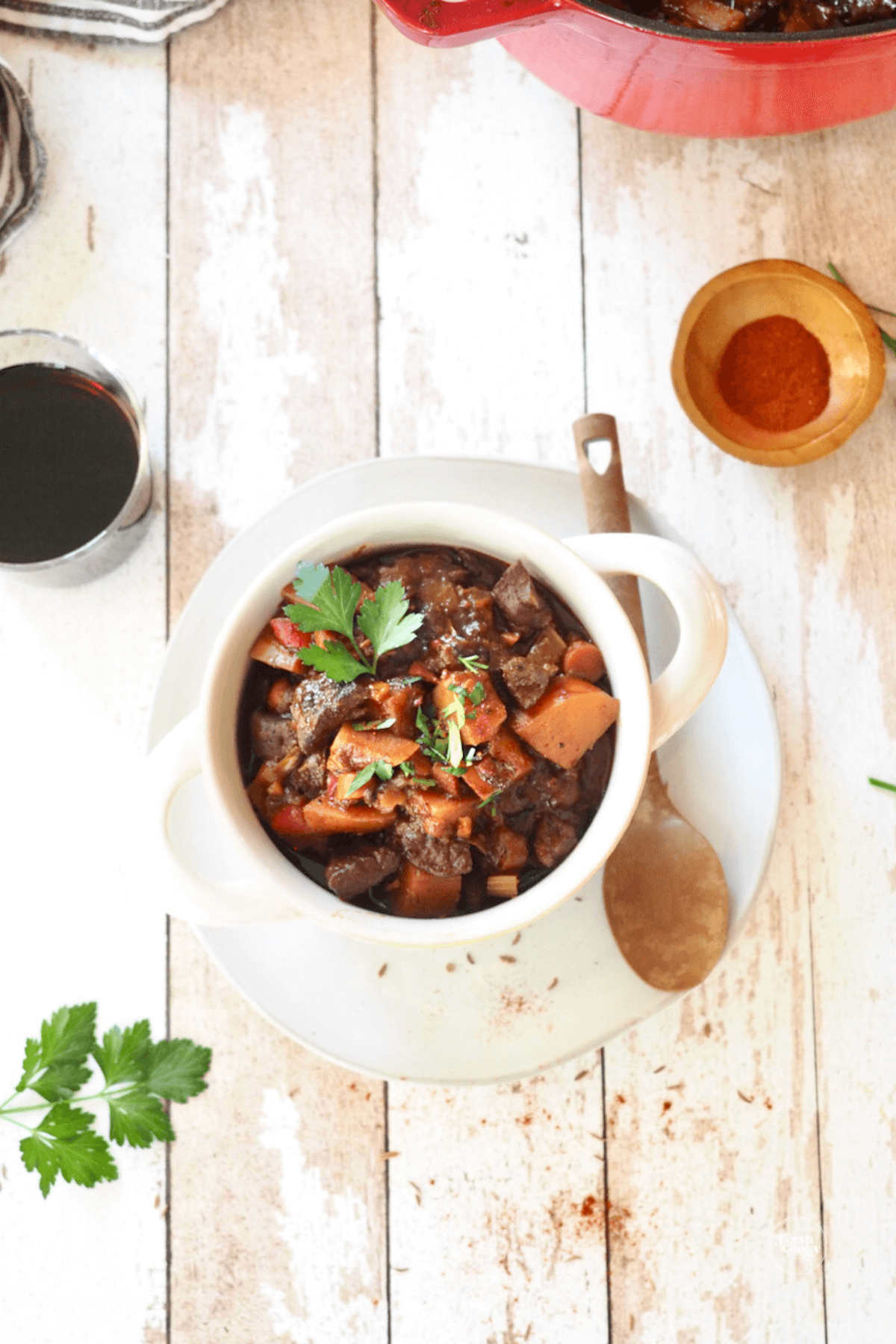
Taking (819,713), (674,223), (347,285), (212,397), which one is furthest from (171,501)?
Result: (819,713)

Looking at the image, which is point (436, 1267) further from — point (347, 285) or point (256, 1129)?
point (347, 285)

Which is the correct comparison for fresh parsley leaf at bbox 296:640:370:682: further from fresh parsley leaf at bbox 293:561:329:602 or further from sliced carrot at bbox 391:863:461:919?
sliced carrot at bbox 391:863:461:919

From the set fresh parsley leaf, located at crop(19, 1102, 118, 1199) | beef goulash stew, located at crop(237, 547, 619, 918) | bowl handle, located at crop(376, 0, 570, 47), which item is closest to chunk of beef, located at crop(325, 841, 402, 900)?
beef goulash stew, located at crop(237, 547, 619, 918)

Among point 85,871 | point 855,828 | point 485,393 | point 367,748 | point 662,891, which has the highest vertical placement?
point 485,393

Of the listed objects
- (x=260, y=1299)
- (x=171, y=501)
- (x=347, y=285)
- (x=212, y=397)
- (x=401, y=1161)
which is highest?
(x=347, y=285)

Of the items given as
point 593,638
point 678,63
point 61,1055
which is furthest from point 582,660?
point 61,1055

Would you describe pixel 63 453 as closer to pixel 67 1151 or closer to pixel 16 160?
pixel 16 160
